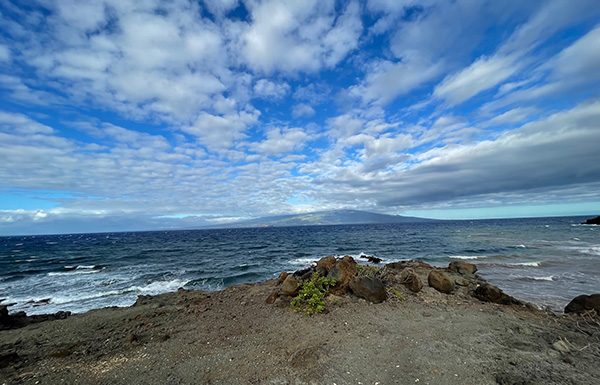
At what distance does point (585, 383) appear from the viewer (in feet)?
18.2

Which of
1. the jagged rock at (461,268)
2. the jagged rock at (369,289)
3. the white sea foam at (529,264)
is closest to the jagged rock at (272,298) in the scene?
the jagged rock at (369,289)

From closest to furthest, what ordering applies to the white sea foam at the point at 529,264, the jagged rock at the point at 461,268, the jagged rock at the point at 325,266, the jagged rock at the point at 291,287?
the jagged rock at the point at 291,287 < the jagged rock at the point at 325,266 < the jagged rock at the point at 461,268 < the white sea foam at the point at 529,264

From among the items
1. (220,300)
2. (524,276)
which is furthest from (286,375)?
(524,276)

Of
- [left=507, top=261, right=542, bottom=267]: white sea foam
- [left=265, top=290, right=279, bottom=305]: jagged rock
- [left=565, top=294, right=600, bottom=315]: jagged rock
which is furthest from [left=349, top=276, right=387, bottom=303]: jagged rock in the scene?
[left=507, top=261, right=542, bottom=267]: white sea foam

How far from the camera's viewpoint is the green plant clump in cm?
972

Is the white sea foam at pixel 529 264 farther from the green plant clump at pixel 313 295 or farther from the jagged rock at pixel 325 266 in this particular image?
the green plant clump at pixel 313 295

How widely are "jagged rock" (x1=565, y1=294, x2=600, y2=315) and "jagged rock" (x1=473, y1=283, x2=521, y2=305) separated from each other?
1.51m

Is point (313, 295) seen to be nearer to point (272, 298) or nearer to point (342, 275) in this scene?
point (342, 275)

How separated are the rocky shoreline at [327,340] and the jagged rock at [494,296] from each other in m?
0.04

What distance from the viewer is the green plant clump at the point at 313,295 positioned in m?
9.72

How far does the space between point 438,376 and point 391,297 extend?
16.3ft

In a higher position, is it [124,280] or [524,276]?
[124,280]

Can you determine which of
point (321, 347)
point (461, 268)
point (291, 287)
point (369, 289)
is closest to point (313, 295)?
point (291, 287)

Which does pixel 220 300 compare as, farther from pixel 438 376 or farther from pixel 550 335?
pixel 550 335
